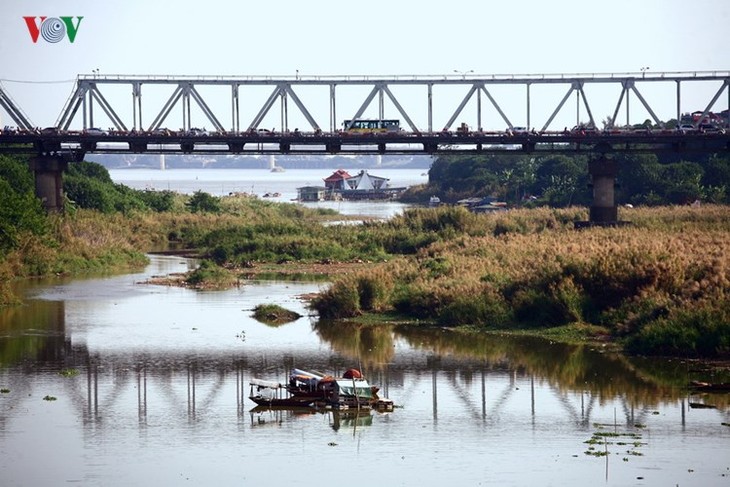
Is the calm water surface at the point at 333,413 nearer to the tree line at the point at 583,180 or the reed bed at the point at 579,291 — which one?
the reed bed at the point at 579,291

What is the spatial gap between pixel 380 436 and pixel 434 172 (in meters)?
160

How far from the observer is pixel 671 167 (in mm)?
115750

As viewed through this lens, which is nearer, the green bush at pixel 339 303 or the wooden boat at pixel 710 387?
the wooden boat at pixel 710 387

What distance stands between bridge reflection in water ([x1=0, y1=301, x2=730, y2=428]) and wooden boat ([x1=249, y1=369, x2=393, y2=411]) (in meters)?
0.68

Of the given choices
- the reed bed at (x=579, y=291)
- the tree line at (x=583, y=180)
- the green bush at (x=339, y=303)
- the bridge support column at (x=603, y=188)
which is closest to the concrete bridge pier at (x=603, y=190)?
the bridge support column at (x=603, y=188)

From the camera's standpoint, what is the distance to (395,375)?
127ft

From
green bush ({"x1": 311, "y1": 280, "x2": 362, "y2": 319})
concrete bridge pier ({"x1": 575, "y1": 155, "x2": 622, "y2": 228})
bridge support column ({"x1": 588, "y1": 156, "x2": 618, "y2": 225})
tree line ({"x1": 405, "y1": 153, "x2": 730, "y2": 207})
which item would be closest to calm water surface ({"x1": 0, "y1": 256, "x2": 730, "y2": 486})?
green bush ({"x1": 311, "y1": 280, "x2": 362, "y2": 319})

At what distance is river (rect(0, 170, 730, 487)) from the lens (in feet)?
92.6

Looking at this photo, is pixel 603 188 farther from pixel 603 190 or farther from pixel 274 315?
pixel 274 315

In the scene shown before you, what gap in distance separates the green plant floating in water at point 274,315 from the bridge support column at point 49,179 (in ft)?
126

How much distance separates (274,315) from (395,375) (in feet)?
39.8

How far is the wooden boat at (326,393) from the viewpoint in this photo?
111ft

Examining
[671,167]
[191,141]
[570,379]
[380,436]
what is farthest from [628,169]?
[380,436]

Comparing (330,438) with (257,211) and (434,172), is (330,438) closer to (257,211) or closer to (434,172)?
(257,211)
